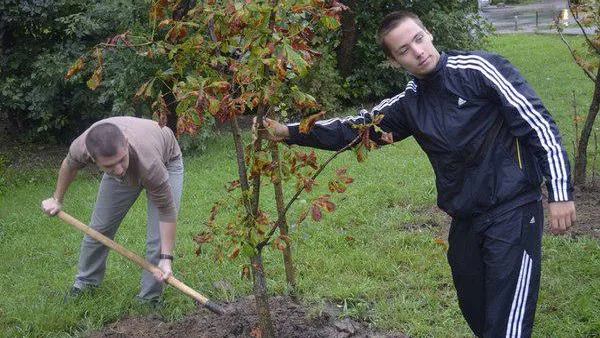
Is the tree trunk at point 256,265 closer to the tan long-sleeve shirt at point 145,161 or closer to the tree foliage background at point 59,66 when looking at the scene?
the tan long-sleeve shirt at point 145,161

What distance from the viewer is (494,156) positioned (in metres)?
2.97

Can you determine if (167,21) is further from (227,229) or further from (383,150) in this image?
(383,150)

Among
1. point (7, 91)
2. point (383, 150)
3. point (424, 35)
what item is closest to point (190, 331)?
point (424, 35)

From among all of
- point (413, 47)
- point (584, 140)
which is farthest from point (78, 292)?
point (584, 140)

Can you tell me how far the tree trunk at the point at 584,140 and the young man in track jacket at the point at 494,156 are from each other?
10.9 feet

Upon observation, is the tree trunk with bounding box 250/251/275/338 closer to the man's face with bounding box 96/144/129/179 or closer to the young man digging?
the young man digging

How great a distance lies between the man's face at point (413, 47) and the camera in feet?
9.90

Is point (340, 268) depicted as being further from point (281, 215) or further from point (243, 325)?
point (281, 215)

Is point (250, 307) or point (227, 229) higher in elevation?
point (227, 229)

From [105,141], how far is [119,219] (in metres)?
1.26

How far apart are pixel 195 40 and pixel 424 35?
1.03 metres

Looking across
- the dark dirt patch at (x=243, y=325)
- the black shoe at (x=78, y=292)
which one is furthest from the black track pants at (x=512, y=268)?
the black shoe at (x=78, y=292)

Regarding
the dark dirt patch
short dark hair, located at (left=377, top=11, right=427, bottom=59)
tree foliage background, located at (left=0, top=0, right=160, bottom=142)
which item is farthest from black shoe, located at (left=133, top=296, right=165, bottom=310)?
tree foliage background, located at (left=0, top=0, right=160, bottom=142)

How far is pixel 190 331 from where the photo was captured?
4234mm
